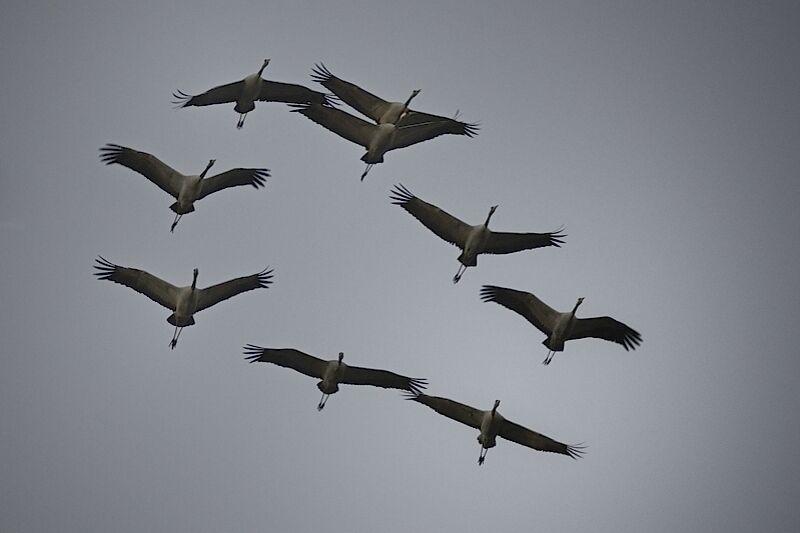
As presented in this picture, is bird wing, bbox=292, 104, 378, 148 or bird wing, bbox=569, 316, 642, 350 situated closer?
bird wing, bbox=292, 104, 378, 148

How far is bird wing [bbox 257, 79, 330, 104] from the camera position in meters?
20.0

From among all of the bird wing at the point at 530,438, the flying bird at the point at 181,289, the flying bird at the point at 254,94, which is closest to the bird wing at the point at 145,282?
the flying bird at the point at 181,289

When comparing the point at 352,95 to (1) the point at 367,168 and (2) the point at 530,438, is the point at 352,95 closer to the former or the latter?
(1) the point at 367,168

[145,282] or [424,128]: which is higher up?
[424,128]

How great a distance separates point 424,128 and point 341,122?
1.60m

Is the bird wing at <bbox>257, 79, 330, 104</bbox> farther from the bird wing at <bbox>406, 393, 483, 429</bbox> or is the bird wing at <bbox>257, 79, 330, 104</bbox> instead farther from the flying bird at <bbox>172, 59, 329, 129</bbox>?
the bird wing at <bbox>406, 393, 483, 429</bbox>

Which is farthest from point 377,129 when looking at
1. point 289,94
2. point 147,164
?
point 147,164

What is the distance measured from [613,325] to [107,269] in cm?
974

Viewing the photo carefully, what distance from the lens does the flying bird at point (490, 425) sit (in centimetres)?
2064

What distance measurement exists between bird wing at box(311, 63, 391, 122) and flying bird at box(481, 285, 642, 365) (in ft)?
13.1

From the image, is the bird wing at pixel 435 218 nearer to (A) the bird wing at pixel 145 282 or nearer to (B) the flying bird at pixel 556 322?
(B) the flying bird at pixel 556 322

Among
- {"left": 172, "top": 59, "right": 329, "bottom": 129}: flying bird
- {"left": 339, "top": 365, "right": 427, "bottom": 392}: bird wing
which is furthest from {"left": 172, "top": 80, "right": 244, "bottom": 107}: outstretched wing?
{"left": 339, "top": 365, "right": 427, "bottom": 392}: bird wing

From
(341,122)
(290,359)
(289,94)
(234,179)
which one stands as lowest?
(290,359)

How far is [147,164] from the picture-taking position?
19.5 meters
